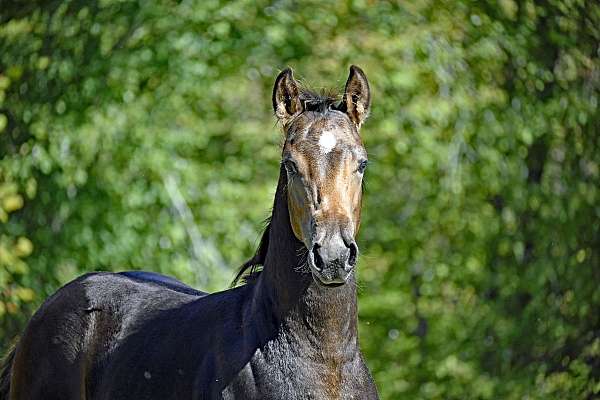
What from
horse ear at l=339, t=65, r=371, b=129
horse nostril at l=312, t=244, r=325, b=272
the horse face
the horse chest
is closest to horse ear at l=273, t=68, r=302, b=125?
the horse face

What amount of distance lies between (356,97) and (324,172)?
54 centimetres

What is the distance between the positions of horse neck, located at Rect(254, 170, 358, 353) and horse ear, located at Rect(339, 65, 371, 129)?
0.39 meters

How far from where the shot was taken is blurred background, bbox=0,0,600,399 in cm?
707

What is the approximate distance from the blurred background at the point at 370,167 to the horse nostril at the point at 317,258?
3.16 meters

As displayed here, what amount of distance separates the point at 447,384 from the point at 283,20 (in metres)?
2.52

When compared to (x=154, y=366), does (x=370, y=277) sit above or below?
below

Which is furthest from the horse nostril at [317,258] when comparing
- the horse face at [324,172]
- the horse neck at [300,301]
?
the horse neck at [300,301]

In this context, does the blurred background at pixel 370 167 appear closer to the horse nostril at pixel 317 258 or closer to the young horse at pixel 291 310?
the young horse at pixel 291 310

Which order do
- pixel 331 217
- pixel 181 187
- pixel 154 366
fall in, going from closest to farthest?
pixel 331 217 < pixel 154 366 < pixel 181 187

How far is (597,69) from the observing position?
25.6 ft

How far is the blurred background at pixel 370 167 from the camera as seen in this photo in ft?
23.2

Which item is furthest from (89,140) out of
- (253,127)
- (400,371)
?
(400,371)

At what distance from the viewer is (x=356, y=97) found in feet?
14.8

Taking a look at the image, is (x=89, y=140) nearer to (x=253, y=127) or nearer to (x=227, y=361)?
(x=253, y=127)
